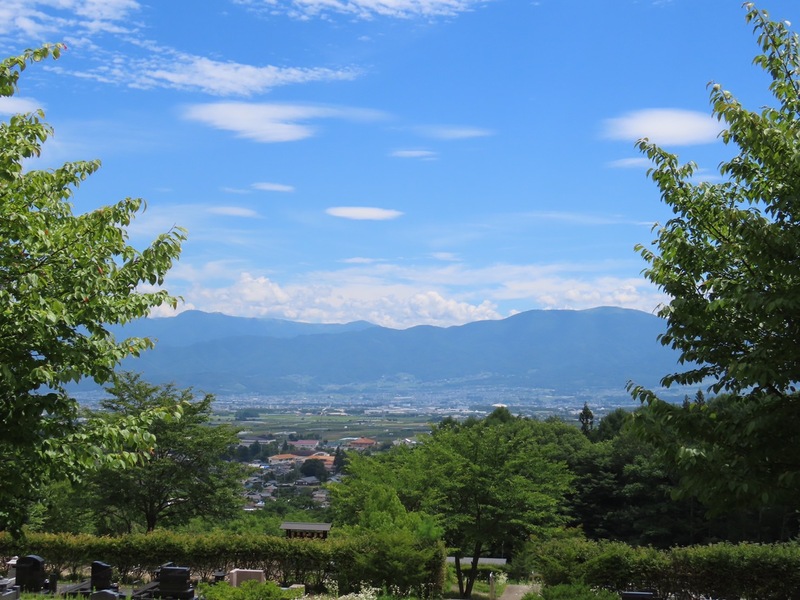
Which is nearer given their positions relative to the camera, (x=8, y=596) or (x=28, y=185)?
(x=28, y=185)

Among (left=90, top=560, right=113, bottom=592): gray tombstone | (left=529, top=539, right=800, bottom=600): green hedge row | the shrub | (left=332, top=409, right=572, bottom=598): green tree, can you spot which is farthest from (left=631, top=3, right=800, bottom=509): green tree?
(left=332, top=409, right=572, bottom=598): green tree

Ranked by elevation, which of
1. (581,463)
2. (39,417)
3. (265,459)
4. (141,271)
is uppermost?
(141,271)

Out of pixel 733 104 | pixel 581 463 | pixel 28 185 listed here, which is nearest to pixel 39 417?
pixel 28 185

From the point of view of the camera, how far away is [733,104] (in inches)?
321

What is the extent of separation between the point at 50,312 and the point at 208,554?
15.7 m

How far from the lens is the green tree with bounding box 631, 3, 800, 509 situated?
746 cm

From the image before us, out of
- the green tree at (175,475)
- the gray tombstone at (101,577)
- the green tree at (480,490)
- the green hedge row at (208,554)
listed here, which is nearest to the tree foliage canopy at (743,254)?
the green hedge row at (208,554)

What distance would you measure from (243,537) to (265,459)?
137 m

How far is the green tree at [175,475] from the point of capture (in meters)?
27.7

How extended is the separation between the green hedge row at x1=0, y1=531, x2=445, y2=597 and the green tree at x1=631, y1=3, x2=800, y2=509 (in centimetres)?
1222

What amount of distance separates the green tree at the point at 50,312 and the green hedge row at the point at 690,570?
1365 centimetres

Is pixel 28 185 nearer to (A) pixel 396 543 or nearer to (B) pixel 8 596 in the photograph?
(B) pixel 8 596

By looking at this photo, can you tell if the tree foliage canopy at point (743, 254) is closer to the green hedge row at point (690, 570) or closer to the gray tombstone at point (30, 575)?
the green hedge row at point (690, 570)

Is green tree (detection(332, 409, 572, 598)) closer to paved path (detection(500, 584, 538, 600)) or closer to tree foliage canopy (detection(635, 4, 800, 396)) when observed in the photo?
paved path (detection(500, 584, 538, 600))
